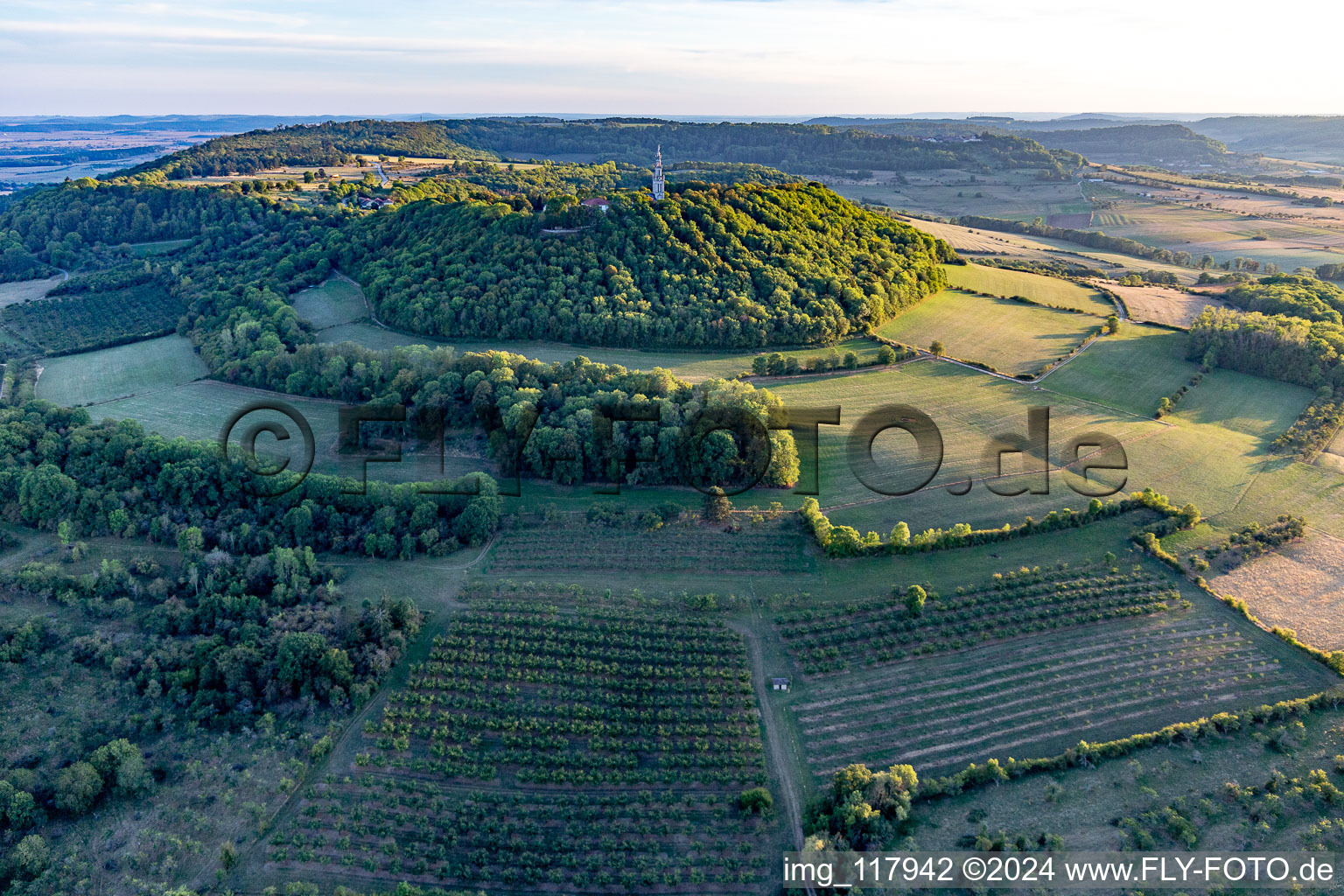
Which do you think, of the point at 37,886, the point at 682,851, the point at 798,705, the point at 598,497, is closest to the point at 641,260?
the point at 598,497

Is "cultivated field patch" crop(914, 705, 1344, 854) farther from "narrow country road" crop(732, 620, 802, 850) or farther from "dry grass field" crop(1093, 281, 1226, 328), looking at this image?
"dry grass field" crop(1093, 281, 1226, 328)

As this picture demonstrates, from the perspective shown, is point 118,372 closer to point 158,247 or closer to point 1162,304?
point 158,247

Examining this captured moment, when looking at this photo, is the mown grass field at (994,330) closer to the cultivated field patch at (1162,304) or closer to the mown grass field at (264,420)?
the cultivated field patch at (1162,304)

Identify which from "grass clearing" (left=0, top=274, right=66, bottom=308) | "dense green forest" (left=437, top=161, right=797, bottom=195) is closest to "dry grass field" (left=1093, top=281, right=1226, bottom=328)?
"dense green forest" (left=437, top=161, right=797, bottom=195)

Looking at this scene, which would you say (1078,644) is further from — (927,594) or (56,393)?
(56,393)

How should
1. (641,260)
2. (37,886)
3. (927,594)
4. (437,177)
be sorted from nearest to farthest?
1. (37,886)
2. (927,594)
3. (641,260)
4. (437,177)

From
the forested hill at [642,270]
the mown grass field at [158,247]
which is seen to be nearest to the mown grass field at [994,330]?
the forested hill at [642,270]
